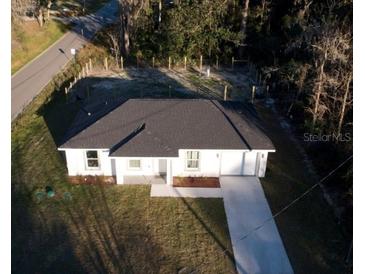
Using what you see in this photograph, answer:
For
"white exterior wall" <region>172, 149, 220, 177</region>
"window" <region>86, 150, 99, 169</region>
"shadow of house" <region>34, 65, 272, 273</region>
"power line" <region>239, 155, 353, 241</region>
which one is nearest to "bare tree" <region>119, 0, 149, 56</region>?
"shadow of house" <region>34, 65, 272, 273</region>

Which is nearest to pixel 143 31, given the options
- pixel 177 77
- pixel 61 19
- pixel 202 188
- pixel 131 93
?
pixel 177 77

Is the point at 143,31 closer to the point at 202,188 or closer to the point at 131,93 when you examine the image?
the point at 131,93

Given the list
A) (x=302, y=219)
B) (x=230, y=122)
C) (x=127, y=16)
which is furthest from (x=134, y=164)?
(x=127, y=16)

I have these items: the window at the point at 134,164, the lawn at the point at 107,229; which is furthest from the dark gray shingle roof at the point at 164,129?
the lawn at the point at 107,229

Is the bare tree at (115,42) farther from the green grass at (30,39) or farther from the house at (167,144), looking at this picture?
the house at (167,144)

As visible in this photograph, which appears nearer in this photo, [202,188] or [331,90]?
[202,188]

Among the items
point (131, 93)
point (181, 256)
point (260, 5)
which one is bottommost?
point (181, 256)

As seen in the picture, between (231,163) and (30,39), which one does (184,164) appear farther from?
(30,39)
